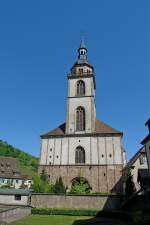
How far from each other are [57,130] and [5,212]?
82.7ft

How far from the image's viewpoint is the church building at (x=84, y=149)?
130 ft

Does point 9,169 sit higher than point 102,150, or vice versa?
point 102,150

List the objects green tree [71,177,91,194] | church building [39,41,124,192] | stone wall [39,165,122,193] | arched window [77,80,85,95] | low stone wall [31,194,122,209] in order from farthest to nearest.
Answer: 1. arched window [77,80,85,95]
2. church building [39,41,124,192]
3. stone wall [39,165,122,193]
4. green tree [71,177,91,194]
5. low stone wall [31,194,122,209]

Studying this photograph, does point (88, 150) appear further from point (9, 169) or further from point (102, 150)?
point (9, 169)

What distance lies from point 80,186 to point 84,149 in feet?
22.8

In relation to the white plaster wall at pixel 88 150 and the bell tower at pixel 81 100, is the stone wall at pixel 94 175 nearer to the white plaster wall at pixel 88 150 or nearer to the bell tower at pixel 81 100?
the white plaster wall at pixel 88 150

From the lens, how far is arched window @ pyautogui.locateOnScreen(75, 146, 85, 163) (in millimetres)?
41750

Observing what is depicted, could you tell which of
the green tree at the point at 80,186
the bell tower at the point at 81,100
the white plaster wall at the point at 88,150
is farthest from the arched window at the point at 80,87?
the green tree at the point at 80,186

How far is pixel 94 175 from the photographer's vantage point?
39.8 m

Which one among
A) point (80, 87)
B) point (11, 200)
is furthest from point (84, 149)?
point (11, 200)

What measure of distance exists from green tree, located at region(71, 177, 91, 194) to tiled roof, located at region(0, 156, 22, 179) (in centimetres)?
2619

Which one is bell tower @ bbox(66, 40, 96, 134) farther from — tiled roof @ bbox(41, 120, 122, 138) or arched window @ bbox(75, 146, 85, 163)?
arched window @ bbox(75, 146, 85, 163)

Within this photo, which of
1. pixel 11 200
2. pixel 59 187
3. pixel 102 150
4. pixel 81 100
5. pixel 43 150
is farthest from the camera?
pixel 81 100

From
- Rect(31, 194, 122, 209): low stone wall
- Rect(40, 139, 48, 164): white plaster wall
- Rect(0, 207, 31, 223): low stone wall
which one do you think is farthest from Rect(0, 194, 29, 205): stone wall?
Rect(40, 139, 48, 164): white plaster wall
